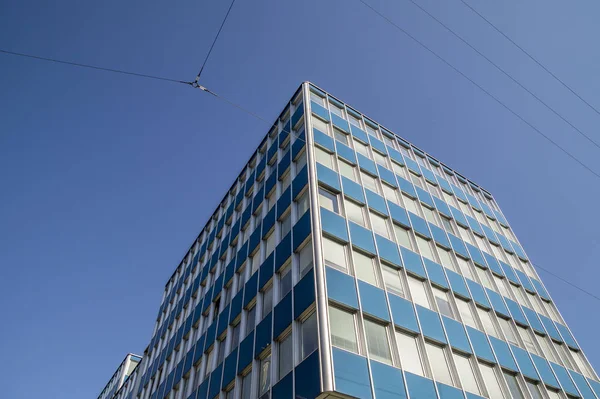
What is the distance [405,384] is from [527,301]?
1802cm

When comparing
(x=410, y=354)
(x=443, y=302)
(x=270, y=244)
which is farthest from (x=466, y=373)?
(x=270, y=244)

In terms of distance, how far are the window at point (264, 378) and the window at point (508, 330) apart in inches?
538

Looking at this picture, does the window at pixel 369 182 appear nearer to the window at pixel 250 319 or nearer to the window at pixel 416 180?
the window at pixel 416 180

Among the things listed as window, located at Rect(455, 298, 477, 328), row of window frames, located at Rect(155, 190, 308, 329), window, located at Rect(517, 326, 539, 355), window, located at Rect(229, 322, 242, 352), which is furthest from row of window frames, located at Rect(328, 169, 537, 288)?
window, located at Rect(229, 322, 242, 352)

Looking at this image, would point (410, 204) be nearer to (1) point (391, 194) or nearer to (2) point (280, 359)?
(1) point (391, 194)

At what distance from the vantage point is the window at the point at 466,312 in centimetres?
2228

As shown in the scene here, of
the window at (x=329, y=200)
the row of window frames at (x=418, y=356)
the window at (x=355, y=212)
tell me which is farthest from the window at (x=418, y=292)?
the window at (x=329, y=200)

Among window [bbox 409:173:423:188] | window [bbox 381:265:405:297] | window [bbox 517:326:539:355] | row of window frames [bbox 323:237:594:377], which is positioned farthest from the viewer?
window [bbox 409:173:423:188]

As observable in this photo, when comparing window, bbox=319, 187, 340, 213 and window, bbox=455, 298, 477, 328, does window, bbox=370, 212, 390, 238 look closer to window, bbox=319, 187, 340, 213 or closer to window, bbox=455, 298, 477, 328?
window, bbox=319, 187, 340, 213

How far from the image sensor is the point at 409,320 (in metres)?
18.7

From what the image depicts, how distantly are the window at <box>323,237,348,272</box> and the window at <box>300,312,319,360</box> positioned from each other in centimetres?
269

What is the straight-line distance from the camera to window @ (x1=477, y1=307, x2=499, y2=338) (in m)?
22.9

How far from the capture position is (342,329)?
16.2m

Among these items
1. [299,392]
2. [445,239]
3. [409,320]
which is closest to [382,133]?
[445,239]
